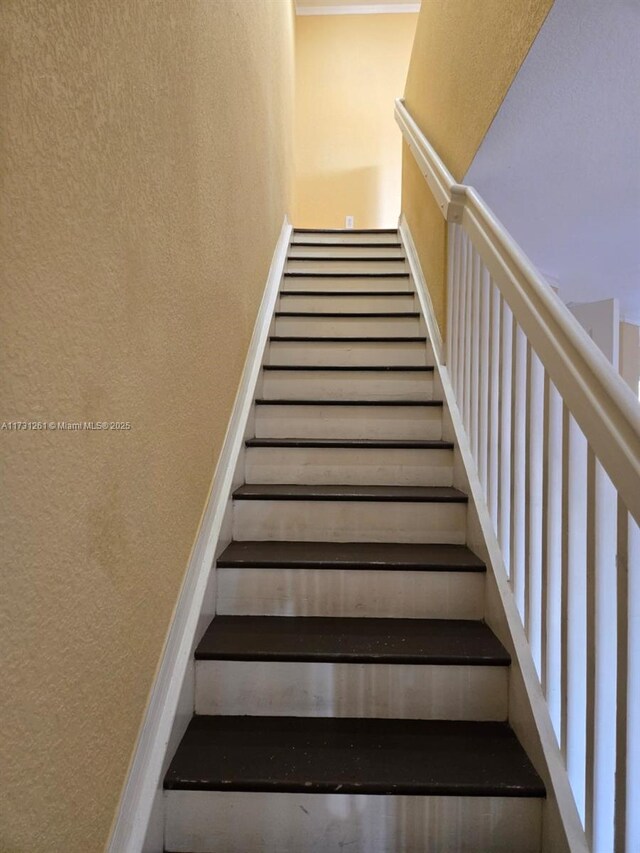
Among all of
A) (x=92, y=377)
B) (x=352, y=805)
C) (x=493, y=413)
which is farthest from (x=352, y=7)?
(x=352, y=805)

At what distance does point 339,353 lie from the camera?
241 centimetres

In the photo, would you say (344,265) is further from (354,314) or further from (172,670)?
(172,670)

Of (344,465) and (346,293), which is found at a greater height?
(346,293)

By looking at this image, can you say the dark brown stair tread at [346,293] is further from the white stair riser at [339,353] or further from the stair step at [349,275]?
the white stair riser at [339,353]

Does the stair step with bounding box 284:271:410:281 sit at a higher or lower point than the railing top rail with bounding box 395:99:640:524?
higher

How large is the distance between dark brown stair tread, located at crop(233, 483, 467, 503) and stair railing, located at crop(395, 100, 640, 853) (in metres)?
0.21

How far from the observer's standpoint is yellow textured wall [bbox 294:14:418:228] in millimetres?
5031

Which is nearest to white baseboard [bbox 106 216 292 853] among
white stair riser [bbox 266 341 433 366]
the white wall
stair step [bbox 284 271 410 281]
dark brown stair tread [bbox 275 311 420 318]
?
white stair riser [bbox 266 341 433 366]

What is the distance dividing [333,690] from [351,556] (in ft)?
1.21

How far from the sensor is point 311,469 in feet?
6.28

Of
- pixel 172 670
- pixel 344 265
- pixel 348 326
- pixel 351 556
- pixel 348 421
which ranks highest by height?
pixel 344 265

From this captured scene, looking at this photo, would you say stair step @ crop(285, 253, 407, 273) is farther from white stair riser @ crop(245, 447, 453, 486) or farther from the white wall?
white stair riser @ crop(245, 447, 453, 486)

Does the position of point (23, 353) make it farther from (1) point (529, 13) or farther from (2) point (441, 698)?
(1) point (529, 13)

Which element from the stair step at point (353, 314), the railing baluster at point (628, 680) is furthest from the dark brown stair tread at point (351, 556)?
the stair step at point (353, 314)
